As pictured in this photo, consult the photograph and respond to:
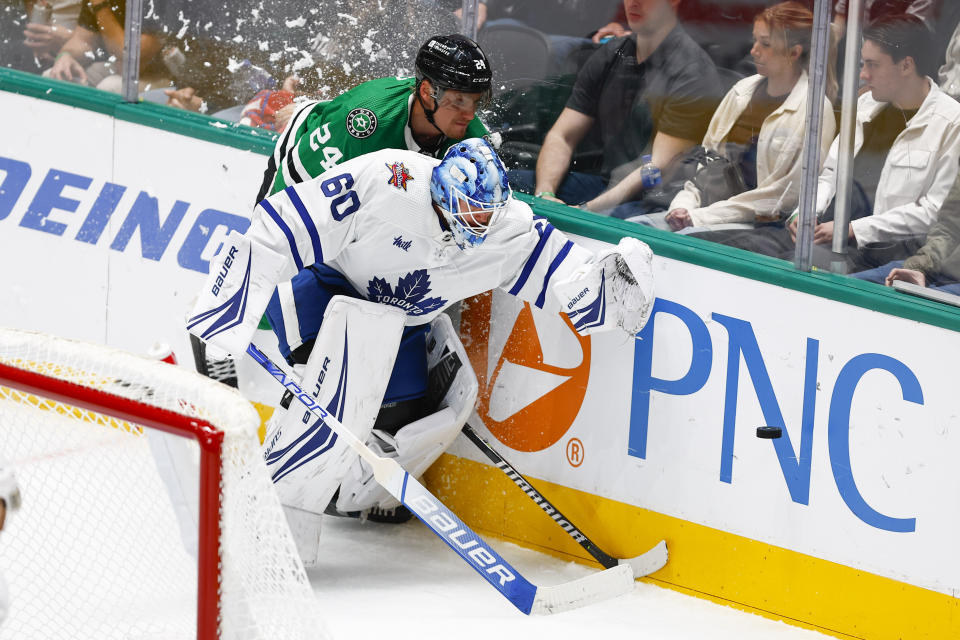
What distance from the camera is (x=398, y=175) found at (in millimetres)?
3111

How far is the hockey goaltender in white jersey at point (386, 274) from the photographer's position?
10.0ft

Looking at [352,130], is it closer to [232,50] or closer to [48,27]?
[232,50]

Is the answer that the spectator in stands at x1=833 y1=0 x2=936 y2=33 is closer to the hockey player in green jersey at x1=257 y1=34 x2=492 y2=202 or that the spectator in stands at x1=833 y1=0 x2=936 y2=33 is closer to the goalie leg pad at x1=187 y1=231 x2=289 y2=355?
the hockey player in green jersey at x1=257 y1=34 x2=492 y2=202

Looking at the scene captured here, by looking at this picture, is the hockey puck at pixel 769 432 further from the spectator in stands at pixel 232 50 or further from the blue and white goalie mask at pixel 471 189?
the spectator in stands at pixel 232 50

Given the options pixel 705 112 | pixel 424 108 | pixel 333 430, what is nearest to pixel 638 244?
pixel 705 112

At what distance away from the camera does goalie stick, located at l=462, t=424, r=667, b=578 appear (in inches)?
129

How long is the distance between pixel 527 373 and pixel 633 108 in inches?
27.4

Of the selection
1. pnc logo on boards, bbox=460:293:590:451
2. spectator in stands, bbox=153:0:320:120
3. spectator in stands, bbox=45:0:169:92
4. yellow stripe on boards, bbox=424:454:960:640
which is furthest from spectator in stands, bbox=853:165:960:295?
spectator in stands, bbox=45:0:169:92

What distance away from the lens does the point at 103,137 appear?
4.16 metres

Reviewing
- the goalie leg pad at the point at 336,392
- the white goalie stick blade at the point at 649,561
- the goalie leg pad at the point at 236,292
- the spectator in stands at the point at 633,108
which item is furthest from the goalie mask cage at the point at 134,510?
the spectator in stands at the point at 633,108

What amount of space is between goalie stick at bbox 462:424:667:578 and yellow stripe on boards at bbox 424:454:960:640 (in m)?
0.03

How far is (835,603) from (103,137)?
2.48 meters

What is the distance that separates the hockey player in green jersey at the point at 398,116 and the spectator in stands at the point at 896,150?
83cm

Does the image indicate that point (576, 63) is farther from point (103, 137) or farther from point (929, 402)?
point (103, 137)
